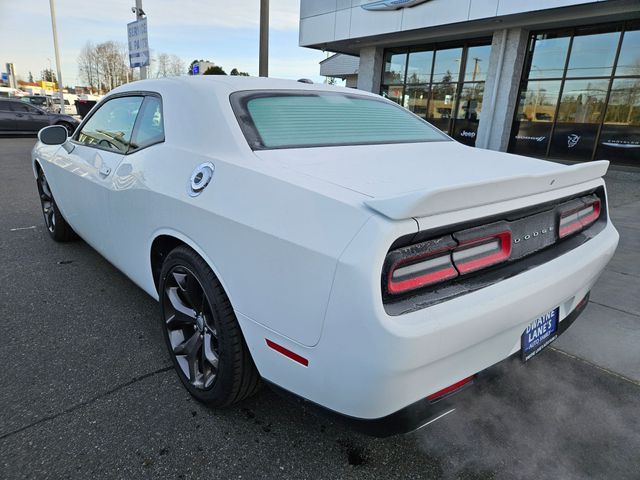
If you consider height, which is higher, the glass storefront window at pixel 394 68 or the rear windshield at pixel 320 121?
the glass storefront window at pixel 394 68

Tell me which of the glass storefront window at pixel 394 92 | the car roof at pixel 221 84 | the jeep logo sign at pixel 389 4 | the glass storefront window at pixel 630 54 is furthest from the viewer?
the glass storefront window at pixel 394 92

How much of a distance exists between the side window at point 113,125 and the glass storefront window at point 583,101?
12103 mm

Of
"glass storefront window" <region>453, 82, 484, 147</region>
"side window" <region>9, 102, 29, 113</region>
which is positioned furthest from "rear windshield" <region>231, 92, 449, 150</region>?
"side window" <region>9, 102, 29, 113</region>

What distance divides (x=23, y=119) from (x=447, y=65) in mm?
14957

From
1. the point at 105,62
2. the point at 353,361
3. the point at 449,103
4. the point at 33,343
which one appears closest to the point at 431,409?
the point at 353,361

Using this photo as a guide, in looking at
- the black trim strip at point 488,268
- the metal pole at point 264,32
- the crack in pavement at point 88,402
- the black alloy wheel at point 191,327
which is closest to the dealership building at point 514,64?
the metal pole at point 264,32

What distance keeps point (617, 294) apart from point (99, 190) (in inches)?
157

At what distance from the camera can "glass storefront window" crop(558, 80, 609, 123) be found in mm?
11156

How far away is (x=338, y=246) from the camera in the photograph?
130cm

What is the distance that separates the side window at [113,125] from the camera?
273cm

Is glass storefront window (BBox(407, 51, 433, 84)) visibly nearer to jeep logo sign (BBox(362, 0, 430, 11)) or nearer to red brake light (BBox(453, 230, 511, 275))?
jeep logo sign (BBox(362, 0, 430, 11))

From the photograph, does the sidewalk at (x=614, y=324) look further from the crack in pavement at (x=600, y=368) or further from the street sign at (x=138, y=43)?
the street sign at (x=138, y=43)

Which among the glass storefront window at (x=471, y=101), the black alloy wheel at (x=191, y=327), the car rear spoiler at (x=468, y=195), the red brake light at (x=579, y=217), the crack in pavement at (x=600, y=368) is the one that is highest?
the glass storefront window at (x=471, y=101)

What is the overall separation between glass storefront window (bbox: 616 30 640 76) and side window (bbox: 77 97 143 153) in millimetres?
12213
